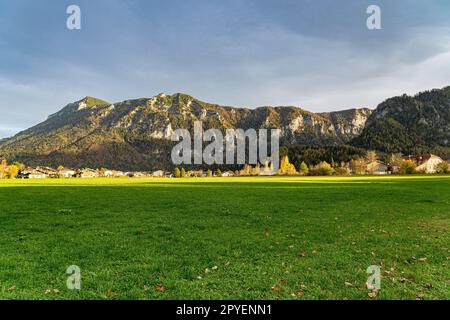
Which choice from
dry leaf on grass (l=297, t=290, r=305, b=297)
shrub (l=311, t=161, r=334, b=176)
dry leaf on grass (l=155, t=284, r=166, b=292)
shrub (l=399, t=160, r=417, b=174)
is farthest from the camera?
shrub (l=311, t=161, r=334, b=176)

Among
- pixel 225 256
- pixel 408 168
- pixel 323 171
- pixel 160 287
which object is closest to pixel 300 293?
pixel 160 287

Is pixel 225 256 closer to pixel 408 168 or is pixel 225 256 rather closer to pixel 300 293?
pixel 300 293

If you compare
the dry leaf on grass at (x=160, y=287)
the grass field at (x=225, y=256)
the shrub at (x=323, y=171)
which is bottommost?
the shrub at (x=323, y=171)

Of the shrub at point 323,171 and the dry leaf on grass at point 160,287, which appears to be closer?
the dry leaf on grass at point 160,287

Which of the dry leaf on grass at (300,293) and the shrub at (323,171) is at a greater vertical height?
the dry leaf on grass at (300,293)

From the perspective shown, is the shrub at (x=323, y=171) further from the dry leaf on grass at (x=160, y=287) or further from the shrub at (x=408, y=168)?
the dry leaf on grass at (x=160, y=287)

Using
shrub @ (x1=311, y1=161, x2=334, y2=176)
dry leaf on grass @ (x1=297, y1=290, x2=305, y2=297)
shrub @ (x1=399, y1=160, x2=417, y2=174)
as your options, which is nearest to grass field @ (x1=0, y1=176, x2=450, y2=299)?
dry leaf on grass @ (x1=297, y1=290, x2=305, y2=297)

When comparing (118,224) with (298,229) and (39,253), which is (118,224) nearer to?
(39,253)

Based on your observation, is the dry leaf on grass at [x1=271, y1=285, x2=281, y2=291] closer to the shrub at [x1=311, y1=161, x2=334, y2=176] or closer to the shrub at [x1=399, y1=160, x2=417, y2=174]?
the shrub at [x1=311, y1=161, x2=334, y2=176]

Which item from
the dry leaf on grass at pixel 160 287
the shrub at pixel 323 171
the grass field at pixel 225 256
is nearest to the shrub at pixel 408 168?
the shrub at pixel 323 171

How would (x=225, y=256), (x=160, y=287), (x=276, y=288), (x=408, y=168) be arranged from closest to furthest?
(x=276, y=288) < (x=160, y=287) < (x=225, y=256) < (x=408, y=168)

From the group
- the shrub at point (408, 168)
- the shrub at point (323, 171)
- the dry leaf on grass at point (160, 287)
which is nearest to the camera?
the dry leaf on grass at point (160, 287)

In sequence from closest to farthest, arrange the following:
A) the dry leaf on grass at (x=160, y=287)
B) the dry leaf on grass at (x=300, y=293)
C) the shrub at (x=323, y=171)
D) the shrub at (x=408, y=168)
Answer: the dry leaf on grass at (x=300, y=293) → the dry leaf on grass at (x=160, y=287) → the shrub at (x=408, y=168) → the shrub at (x=323, y=171)
